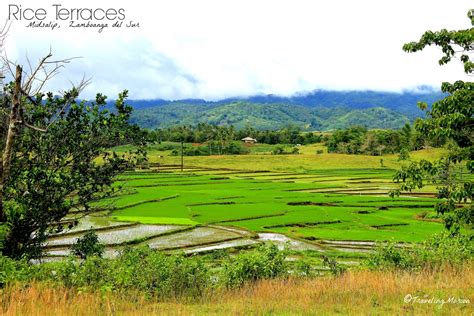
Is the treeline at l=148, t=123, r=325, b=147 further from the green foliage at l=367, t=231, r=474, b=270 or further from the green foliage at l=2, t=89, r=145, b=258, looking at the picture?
the green foliage at l=2, t=89, r=145, b=258

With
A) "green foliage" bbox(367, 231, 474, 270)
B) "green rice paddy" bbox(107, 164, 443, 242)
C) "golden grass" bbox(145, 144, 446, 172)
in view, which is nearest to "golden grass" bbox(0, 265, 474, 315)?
"green foliage" bbox(367, 231, 474, 270)

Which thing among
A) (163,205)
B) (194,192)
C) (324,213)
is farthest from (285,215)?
(194,192)

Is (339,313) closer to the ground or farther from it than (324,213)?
farther from it

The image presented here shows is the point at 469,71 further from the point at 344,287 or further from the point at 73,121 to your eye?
the point at 73,121

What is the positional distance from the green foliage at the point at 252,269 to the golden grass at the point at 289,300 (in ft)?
4.72

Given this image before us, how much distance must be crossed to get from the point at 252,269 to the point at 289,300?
3.76 m

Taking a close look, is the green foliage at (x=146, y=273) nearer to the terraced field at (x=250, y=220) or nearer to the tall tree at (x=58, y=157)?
the tall tree at (x=58, y=157)

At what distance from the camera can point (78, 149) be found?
15.7 meters

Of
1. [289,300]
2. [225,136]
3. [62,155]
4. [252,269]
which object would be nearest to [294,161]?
[225,136]

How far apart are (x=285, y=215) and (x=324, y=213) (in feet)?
12.4

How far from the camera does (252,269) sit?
14.3m

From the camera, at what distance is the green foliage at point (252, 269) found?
13993 millimetres

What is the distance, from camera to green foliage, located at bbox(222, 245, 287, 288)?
13993 millimetres

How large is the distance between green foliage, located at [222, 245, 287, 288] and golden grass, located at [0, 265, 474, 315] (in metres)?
1.44
